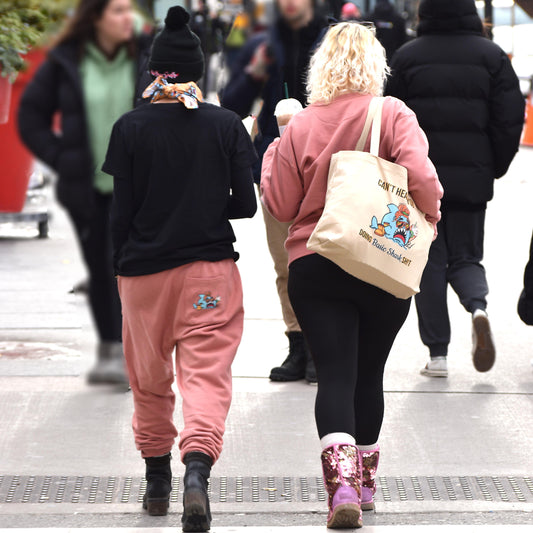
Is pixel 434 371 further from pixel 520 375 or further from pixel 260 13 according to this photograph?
pixel 260 13

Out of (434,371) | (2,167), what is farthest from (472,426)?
(2,167)

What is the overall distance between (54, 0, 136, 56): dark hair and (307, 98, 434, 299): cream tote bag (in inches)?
59.2

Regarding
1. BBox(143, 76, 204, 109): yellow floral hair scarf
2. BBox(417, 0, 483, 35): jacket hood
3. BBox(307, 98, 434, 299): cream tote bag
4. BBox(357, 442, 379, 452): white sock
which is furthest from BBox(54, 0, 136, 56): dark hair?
BBox(417, 0, 483, 35): jacket hood

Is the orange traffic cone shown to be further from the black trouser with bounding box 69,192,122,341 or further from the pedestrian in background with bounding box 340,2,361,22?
the black trouser with bounding box 69,192,122,341

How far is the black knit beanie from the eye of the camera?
296 centimetres

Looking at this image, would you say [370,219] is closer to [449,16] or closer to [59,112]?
[59,112]

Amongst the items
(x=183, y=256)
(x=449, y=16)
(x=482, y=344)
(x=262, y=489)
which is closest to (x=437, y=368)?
(x=482, y=344)

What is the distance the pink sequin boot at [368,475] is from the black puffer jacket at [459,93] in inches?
72.2

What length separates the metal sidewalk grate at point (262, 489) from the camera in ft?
13.1

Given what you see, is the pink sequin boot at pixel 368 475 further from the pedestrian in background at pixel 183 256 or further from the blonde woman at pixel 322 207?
the pedestrian in background at pixel 183 256

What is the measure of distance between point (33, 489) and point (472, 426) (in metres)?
1.82

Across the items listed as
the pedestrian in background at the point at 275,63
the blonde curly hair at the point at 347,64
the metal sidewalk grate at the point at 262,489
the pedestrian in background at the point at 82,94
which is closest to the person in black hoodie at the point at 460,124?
the pedestrian in background at the point at 275,63

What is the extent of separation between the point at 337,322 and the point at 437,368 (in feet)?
6.76

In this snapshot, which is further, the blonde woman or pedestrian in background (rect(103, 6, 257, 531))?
the blonde woman
